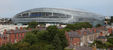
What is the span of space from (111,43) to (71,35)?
24.3ft

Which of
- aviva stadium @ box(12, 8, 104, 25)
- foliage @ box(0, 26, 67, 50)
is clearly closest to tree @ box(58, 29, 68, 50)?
foliage @ box(0, 26, 67, 50)

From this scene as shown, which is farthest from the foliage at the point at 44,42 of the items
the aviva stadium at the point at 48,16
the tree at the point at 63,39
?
the aviva stadium at the point at 48,16

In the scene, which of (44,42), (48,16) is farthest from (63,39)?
(48,16)

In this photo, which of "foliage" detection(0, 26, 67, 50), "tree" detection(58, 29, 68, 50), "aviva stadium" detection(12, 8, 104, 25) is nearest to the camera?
"foliage" detection(0, 26, 67, 50)

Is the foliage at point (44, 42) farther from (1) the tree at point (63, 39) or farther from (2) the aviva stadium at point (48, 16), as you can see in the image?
(2) the aviva stadium at point (48, 16)

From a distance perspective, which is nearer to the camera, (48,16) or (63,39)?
(63,39)

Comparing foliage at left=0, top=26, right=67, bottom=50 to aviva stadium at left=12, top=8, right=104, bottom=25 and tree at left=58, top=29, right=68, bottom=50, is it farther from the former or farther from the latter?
aviva stadium at left=12, top=8, right=104, bottom=25

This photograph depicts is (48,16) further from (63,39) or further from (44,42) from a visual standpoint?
(63,39)

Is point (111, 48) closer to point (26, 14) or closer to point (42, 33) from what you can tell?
point (42, 33)

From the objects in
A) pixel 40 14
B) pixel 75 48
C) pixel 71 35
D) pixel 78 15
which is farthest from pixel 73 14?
pixel 75 48

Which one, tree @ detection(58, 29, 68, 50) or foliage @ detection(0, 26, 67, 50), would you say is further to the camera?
tree @ detection(58, 29, 68, 50)

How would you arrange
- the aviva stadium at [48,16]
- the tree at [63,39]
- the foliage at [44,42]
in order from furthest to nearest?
the aviva stadium at [48,16] → the tree at [63,39] → the foliage at [44,42]

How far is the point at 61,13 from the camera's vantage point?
11075 centimetres

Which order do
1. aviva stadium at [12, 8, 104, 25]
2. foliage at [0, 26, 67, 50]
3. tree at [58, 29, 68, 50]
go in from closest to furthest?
foliage at [0, 26, 67, 50], tree at [58, 29, 68, 50], aviva stadium at [12, 8, 104, 25]
